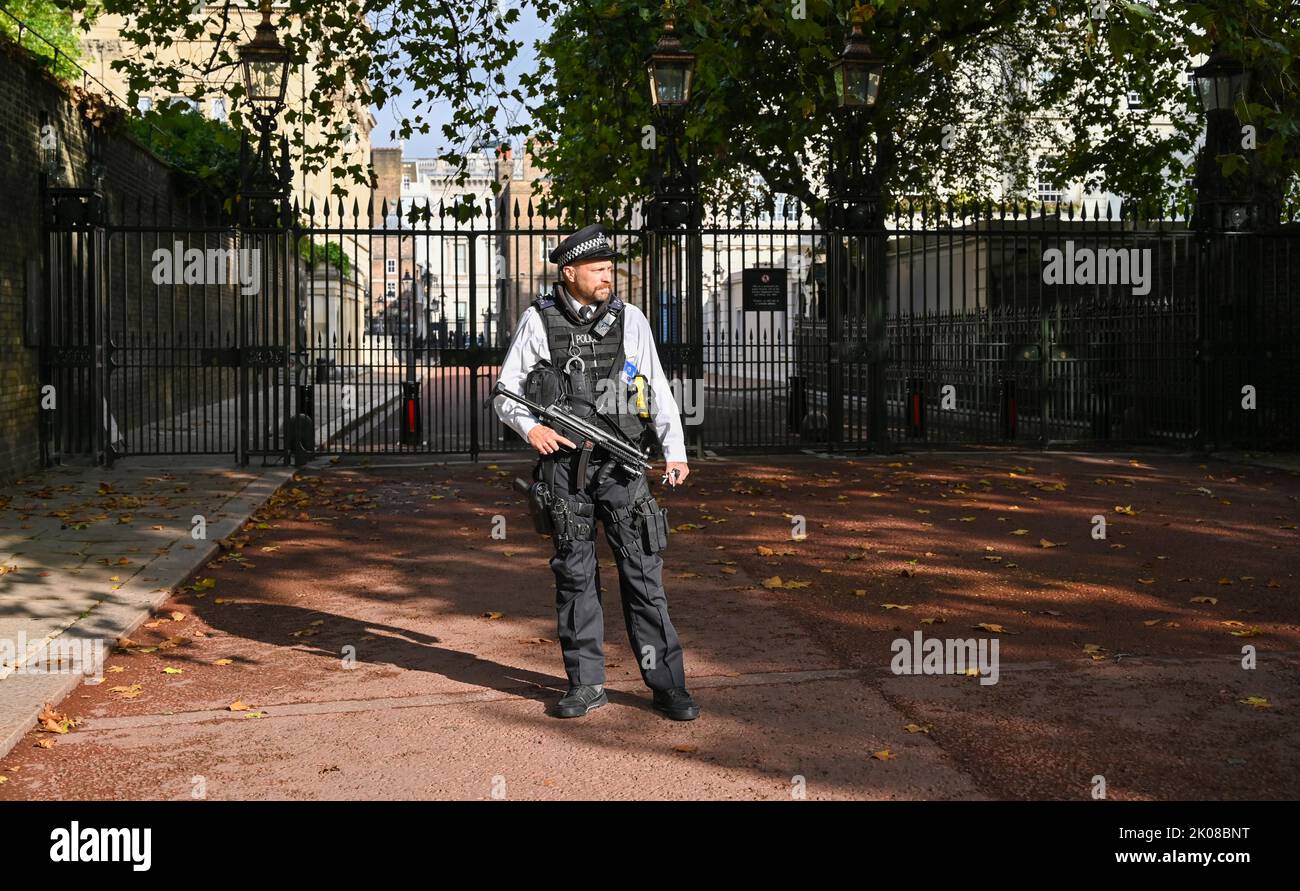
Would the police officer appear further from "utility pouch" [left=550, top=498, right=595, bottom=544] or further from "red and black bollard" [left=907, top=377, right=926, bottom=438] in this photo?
"red and black bollard" [left=907, top=377, right=926, bottom=438]

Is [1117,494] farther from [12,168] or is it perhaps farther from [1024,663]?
[12,168]

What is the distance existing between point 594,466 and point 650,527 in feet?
1.19

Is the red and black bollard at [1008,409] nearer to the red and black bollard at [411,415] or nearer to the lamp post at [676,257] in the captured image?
the lamp post at [676,257]

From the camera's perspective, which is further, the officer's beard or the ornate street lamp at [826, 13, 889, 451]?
the ornate street lamp at [826, 13, 889, 451]

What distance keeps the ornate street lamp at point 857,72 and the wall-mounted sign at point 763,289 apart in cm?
253

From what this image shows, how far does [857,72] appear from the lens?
15297mm

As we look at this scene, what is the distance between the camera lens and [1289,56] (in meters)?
9.91

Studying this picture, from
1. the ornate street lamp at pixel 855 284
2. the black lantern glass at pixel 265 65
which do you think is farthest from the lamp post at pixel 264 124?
the ornate street lamp at pixel 855 284

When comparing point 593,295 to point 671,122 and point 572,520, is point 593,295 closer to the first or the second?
point 572,520

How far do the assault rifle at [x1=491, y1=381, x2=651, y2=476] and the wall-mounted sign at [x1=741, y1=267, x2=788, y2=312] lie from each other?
11607 mm

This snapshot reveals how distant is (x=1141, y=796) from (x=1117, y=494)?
9.07 meters

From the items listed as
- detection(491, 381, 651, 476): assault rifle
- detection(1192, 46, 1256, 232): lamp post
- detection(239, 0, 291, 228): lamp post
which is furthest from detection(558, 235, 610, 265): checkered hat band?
detection(1192, 46, 1256, 232): lamp post

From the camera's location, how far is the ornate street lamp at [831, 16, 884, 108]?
15273 mm
